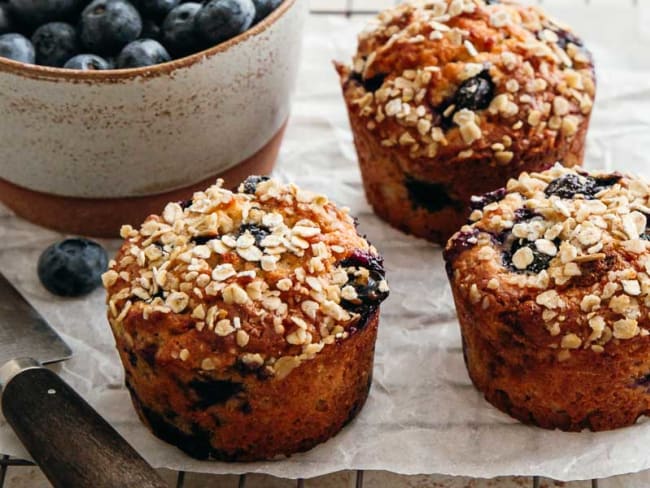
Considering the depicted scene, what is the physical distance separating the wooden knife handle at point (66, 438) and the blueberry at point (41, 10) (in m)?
0.82

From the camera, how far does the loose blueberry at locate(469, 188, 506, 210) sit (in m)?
2.18

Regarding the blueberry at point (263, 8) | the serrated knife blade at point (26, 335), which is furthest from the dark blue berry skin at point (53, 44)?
the serrated knife blade at point (26, 335)

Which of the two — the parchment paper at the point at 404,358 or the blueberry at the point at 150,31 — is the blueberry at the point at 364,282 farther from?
the blueberry at the point at 150,31

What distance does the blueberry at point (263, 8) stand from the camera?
2363 millimetres

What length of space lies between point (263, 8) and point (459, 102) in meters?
0.50

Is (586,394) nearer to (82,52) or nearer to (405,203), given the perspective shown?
(405,203)

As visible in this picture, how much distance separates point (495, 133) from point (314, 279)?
614 millimetres

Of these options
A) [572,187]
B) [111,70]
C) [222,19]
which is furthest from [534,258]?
[111,70]

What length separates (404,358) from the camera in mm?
2232

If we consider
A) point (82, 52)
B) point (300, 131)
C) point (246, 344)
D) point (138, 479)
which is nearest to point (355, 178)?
point (300, 131)

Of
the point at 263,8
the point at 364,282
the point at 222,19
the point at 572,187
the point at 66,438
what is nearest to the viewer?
the point at 66,438

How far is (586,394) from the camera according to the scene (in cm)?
198

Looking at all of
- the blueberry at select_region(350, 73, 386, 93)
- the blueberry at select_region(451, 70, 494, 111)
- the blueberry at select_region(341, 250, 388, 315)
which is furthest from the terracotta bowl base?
the blueberry at select_region(341, 250, 388, 315)

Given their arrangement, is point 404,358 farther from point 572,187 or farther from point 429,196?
point 572,187
